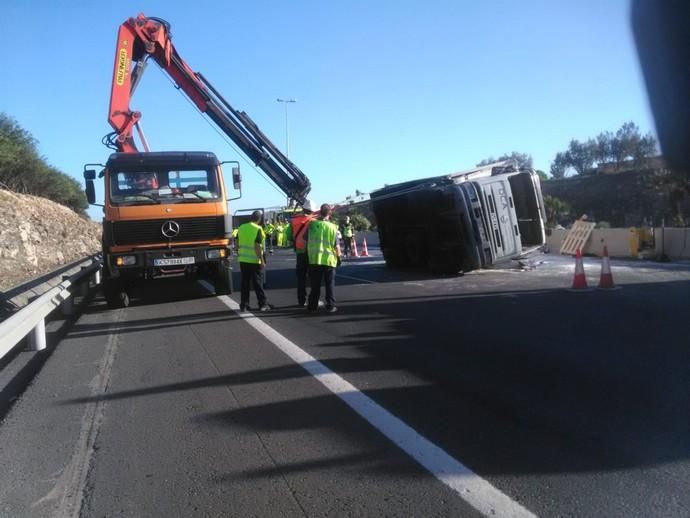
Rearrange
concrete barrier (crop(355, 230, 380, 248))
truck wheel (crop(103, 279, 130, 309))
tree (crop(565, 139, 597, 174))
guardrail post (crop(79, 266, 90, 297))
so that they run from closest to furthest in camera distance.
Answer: truck wheel (crop(103, 279, 130, 309)) < guardrail post (crop(79, 266, 90, 297)) < concrete barrier (crop(355, 230, 380, 248)) < tree (crop(565, 139, 597, 174))

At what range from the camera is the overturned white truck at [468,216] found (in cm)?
1404

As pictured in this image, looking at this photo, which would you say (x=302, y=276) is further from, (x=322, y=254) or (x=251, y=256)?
(x=322, y=254)

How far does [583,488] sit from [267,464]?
6.14 feet

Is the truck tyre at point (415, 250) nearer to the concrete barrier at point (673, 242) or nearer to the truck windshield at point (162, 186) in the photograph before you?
the truck windshield at point (162, 186)

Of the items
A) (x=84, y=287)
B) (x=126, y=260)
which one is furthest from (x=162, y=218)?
(x=84, y=287)

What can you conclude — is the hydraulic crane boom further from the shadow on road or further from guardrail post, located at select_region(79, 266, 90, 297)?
the shadow on road

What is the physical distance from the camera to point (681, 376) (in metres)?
5.48

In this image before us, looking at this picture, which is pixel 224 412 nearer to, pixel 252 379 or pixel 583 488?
pixel 252 379

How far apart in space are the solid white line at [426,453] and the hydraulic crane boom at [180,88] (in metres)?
10.6

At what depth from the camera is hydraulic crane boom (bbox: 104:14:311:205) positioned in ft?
48.7


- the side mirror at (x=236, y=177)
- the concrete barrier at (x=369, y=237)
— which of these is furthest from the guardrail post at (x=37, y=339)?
the concrete barrier at (x=369, y=237)

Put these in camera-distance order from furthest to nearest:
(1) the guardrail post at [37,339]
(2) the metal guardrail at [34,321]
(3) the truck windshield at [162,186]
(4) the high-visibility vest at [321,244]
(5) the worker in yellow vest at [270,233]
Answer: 1. (5) the worker in yellow vest at [270,233]
2. (3) the truck windshield at [162,186]
3. (4) the high-visibility vest at [321,244]
4. (1) the guardrail post at [37,339]
5. (2) the metal guardrail at [34,321]

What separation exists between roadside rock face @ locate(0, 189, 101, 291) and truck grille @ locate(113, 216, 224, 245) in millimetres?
6762

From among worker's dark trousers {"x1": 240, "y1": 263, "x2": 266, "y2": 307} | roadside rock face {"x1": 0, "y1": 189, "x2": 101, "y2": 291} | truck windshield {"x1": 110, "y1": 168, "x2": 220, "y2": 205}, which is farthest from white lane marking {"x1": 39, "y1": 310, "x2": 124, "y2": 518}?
roadside rock face {"x1": 0, "y1": 189, "x2": 101, "y2": 291}
